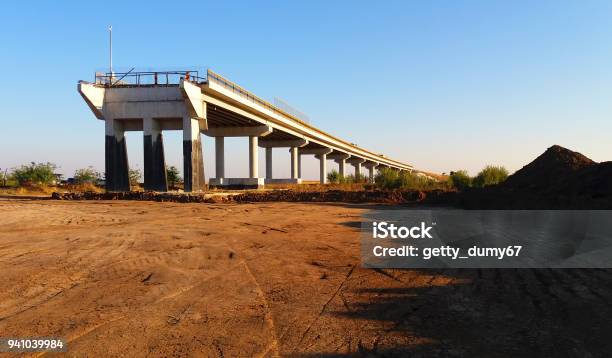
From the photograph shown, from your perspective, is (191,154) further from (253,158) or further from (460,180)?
(460,180)

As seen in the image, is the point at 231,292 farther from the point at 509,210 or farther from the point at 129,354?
the point at 509,210

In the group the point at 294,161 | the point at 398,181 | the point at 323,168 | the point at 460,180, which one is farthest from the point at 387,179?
the point at 323,168

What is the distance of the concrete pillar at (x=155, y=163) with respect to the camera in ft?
100

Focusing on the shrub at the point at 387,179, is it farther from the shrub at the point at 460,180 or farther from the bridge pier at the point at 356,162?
the bridge pier at the point at 356,162

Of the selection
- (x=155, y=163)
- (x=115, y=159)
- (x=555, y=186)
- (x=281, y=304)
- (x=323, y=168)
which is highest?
(x=323, y=168)

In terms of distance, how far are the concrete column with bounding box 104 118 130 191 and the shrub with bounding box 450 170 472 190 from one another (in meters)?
25.9

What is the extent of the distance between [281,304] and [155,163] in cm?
2825

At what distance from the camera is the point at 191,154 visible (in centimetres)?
3042

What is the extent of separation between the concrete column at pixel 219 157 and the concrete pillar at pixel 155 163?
42.2 ft

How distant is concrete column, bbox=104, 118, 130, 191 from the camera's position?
30266 millimetres

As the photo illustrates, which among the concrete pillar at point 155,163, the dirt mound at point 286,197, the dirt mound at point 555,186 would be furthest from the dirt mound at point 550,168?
the concrete pillar at point 155,163

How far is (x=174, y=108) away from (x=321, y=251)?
24.6 metres

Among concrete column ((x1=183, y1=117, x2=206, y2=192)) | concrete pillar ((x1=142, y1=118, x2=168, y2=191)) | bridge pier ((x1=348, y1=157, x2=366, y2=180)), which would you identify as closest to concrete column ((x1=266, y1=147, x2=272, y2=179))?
concrete column ((x1=183, y1=117, x2=206, y2=192))

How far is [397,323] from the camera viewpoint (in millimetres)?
4355
